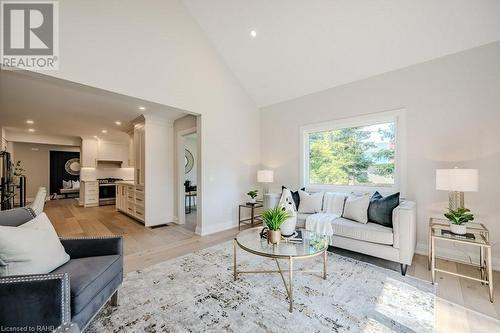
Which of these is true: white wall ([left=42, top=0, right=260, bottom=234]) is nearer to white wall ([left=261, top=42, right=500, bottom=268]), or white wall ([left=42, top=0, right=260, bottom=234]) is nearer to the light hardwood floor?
the light hardwood floor

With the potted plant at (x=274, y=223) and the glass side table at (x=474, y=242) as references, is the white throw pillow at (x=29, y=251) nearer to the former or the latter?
the potted plant at (x=274, y=223)

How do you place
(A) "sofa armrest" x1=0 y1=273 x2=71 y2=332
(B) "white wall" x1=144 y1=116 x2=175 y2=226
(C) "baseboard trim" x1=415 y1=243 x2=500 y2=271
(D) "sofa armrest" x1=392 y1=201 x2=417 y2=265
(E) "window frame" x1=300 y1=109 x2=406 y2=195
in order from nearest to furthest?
(A) "sofa armrest" x1=0 y1=273 x2=71 y2=332
(D) "sofa armrest" x1=392 y1=201 x2=417 y2=265
(C) "baseboard trim" x1=415 y1=243 x2=500 y2=271
(E) "window frame" x1=300 y1=109 x2=406 y2=195
(B) "white wall" x1=144 y1=116 x2=175 y2=226

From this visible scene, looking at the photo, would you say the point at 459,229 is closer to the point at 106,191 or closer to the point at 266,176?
the point at 266,176

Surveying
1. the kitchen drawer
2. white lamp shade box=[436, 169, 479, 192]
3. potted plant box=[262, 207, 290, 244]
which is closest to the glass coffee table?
potted plant box=[262, 207, 290, 244]

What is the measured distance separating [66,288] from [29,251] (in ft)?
1.45

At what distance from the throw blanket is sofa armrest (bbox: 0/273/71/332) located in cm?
272

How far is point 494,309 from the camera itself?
5.98 feet

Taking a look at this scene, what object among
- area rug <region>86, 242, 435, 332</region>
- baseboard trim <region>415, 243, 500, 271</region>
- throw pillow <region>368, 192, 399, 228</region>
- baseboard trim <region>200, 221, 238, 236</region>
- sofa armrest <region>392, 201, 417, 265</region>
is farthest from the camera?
baseboard trim <region>200, 221, 238, 236</region>

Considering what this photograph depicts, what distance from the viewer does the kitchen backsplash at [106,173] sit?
733 centimetres

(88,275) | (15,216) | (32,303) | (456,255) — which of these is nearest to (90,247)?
(88,275)

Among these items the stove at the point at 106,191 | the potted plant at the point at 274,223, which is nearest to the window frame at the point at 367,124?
the potted plant at the point at 274,223

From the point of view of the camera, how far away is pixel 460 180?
2301 millimetres

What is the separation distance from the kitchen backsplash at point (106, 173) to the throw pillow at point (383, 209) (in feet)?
25.1

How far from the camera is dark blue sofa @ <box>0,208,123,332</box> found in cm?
112
